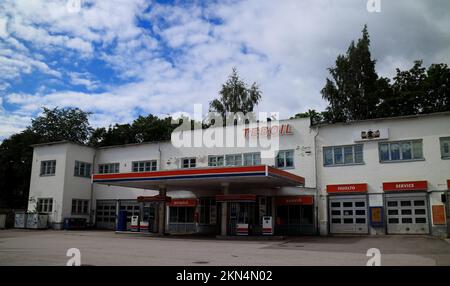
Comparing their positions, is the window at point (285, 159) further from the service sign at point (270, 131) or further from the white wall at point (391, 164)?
the white wall at point (391, 164)

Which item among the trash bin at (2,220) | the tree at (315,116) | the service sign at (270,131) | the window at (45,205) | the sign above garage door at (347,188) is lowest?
the trash bin at (2,220)

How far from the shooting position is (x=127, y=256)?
1523cm

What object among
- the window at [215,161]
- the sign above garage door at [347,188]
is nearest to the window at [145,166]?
the window at [215,161]

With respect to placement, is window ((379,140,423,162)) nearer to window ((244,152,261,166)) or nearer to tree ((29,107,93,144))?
window ((244,152,261,166))

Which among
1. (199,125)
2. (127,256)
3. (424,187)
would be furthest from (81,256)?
(199,125)

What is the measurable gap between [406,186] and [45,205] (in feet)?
96.6

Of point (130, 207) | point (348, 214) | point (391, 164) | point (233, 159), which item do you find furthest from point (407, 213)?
point (130, 207)

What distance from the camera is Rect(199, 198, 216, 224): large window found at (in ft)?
108

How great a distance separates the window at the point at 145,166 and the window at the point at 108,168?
7.28 feet

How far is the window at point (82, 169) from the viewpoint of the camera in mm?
38575

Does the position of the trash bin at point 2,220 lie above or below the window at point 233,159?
below

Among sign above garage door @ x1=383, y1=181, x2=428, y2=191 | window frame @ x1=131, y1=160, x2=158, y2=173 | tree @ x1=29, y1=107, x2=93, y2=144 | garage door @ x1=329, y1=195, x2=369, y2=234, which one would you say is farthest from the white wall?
tree @ x1=29, y1=107, x2=93, y2=144
